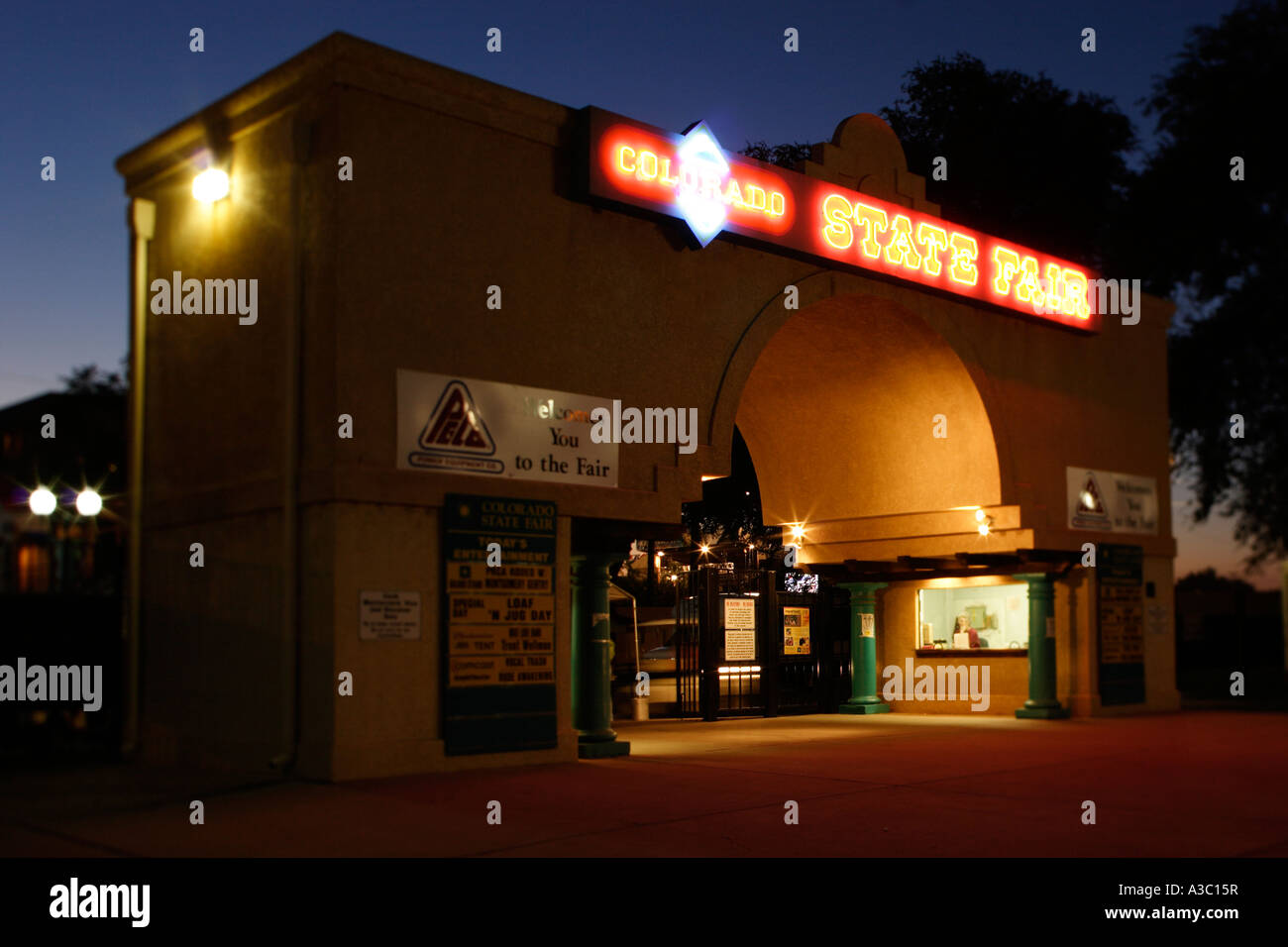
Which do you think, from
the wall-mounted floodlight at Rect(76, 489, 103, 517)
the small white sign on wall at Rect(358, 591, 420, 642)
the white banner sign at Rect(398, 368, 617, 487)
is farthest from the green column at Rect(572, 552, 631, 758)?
the wall-mounted floodlight at Rect(76, 489, 103, 517)

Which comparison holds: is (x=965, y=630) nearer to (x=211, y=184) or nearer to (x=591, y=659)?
(x=591, y=659)

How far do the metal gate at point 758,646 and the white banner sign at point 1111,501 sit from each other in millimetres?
4969

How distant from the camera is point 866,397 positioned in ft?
71.1

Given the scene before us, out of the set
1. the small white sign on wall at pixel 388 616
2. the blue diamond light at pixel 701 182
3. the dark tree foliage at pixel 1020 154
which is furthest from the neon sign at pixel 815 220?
the dark tree foliage at pixel 1020 154

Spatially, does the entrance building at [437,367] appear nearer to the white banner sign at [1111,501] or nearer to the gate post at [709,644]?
the white banner sign at [1111,501]

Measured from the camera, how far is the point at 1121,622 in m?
21.9

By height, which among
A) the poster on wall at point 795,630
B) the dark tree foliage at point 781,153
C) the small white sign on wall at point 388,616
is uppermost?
the dark tree foliage at point 781,153

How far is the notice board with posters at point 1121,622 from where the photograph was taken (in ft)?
70.8

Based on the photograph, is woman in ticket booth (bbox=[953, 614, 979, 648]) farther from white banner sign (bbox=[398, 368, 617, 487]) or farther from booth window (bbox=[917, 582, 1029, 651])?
white banner sign (bbox=[398, 368, 617, 487])

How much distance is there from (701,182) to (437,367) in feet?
15.0

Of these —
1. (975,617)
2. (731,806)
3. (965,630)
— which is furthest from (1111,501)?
(731,806)

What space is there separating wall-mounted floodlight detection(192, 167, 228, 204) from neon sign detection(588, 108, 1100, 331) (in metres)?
4.03

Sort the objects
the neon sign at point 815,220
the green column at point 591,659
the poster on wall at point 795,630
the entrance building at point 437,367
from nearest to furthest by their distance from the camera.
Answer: the entrance building at point 437,367 → the green column at point 591,659 → the neon sign at point 815,220 → the poster on wall at point 795,630

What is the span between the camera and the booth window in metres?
22.6
